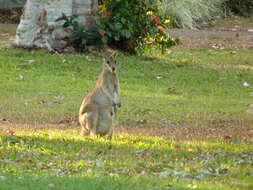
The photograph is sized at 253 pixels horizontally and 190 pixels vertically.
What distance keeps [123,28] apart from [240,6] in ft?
39.3

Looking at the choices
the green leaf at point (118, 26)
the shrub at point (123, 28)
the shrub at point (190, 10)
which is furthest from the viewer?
the shrub at point (190, 10)

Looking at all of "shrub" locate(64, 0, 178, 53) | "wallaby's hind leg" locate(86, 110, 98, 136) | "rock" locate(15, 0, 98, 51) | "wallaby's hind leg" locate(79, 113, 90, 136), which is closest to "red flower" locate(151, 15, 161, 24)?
"shrub" locate(64, 0, 178, 53)

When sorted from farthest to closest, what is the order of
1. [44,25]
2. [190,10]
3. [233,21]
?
[233,21] → [190,10] → [44,25]

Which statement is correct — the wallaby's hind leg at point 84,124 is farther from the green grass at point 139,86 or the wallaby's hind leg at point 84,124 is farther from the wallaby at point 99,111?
the green grass at point 139,86

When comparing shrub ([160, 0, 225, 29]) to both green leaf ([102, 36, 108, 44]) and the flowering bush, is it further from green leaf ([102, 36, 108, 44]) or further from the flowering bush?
green leaf ([102, 36, 108, 44])

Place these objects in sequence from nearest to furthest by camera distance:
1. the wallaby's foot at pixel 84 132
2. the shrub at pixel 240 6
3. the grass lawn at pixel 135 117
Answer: the grass lawn at pixel 135 117 < the wallaby's foot at pixel 84 132 < the shrub at pixel 240 6

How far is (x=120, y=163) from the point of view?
8703mm

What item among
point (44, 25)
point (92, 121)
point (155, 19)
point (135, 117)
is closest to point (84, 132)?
point (92, 121)

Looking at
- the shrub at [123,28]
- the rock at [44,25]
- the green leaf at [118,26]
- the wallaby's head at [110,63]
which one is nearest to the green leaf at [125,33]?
the shrub at [123,28]

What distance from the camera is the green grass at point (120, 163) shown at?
23.4ft

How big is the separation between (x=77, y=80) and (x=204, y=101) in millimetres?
3018

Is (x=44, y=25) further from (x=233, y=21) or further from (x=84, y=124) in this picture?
(x=233, y=21)

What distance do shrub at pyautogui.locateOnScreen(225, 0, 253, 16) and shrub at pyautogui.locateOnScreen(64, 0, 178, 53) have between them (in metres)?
10.5

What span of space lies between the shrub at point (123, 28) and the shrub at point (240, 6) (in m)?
10.5
